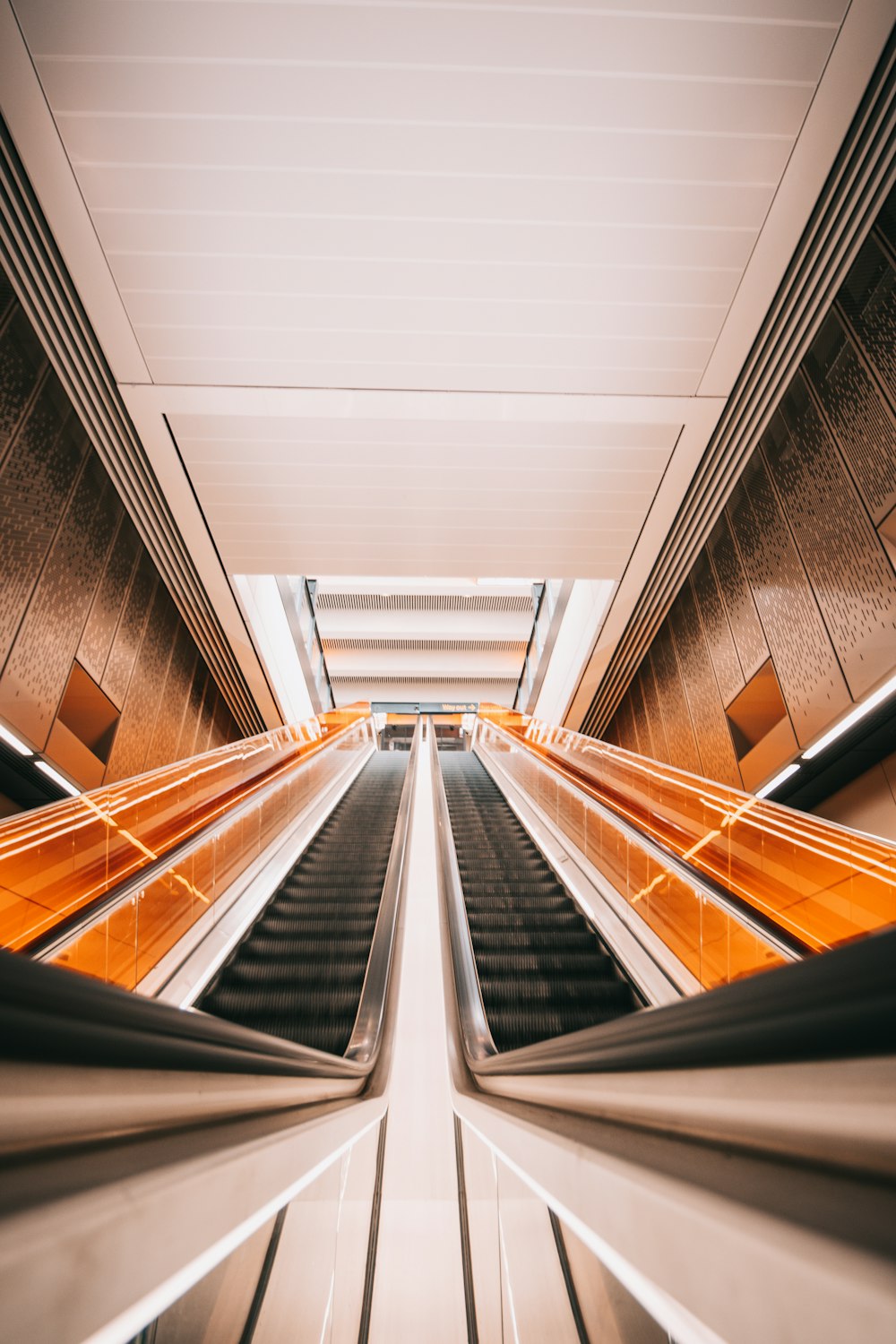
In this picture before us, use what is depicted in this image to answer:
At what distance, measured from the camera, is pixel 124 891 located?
121 inches

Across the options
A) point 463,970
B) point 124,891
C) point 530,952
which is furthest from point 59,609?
point 463,970

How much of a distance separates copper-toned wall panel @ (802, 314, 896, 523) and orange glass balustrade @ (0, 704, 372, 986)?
5.14m

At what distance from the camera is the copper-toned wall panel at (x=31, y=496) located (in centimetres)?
537

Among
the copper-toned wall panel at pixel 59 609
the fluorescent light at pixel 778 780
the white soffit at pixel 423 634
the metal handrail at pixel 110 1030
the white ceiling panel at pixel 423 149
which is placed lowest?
the metal handrail at pixel 110 1030

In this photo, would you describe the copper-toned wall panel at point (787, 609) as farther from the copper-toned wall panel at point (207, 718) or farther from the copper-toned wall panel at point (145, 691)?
the copper-toned wall panel at point (207, 718)

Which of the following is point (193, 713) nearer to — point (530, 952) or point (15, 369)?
point (15, 369)

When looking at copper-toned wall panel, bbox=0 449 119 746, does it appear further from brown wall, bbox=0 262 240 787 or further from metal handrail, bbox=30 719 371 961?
metal handrail, bbox=30 719 371 961

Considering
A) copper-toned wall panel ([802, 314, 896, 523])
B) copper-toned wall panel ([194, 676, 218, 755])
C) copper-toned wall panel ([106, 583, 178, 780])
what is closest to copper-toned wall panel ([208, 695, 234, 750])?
copper-toned wall panel ([194, 676, 218, 755])

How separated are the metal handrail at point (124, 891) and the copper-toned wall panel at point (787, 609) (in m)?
4.78

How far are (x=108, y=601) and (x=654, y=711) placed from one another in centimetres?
724

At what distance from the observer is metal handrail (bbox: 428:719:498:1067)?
89.7 inches

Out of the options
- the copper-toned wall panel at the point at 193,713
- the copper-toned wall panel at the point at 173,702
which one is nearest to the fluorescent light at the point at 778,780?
the copper-toned wall panel at the point at 173,702

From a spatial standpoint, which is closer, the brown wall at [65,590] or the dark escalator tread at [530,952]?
the dark escalator tread at [530,952]

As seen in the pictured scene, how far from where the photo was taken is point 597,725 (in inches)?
449
